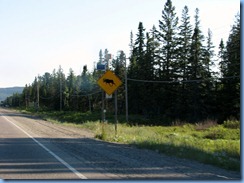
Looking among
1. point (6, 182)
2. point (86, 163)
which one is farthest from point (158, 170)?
point (6, 182)

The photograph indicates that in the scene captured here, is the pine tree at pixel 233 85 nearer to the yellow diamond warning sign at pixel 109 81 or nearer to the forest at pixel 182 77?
the forest at pixel 182 77

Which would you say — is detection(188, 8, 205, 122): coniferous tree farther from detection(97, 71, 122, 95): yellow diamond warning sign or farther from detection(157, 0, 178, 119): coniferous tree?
detection(97, 71, 122, 95): yellow diamond warning sign

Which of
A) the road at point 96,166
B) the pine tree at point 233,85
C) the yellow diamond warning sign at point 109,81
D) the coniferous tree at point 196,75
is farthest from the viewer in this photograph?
the coniferous tree at point 196,75

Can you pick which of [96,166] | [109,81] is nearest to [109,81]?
[109,81]

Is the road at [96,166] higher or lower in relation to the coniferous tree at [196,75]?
lower

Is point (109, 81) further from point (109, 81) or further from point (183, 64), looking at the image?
point (183, 64)

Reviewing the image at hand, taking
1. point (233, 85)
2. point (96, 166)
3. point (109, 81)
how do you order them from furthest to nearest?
point (233, 85)
point (109, 81)
point (96, 166)

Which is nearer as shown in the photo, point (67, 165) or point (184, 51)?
point (67, 165)

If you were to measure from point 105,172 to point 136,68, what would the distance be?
206ft

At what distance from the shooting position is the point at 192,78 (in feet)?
203

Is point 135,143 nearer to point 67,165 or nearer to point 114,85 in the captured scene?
point 114,85

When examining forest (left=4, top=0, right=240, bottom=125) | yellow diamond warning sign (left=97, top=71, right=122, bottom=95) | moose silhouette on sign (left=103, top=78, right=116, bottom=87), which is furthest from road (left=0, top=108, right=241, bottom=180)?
forest (left=4, top=0, right=240, bottom=125)

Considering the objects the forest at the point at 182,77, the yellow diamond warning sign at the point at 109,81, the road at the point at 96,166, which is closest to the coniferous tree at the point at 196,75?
the forest at the point at 182,77

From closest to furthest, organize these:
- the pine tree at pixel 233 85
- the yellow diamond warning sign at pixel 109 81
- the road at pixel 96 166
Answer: the road at pixel 96 166 → the yellow diamond warning sign at pixel 109 81 → the pine tree at pixel 233 85
